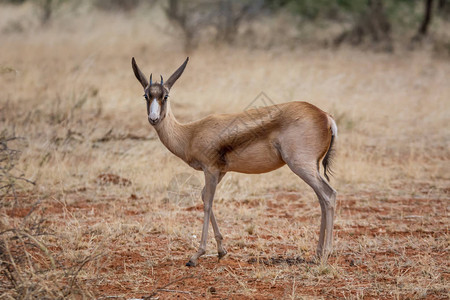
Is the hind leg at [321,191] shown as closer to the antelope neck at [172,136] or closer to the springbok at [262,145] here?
the springbok at [262,145]

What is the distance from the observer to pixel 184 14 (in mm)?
20188

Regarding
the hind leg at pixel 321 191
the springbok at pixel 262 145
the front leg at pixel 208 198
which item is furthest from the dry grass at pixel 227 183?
the springbok at pixel 262 145

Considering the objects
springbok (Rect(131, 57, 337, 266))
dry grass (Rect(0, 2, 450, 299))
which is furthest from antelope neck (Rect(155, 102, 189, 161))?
dry grass (Rect(0, 2, 450, 299))

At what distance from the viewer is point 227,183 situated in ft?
29.1

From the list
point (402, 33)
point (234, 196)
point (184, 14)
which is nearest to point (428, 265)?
point (234, 196)

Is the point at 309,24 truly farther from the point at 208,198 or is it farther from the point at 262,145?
the point at 208,198

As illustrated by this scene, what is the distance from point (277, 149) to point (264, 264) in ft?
3.60

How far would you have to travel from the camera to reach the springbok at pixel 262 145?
19.1ft

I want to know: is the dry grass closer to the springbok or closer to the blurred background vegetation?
the springbok

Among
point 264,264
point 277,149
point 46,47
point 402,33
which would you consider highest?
point 402,33

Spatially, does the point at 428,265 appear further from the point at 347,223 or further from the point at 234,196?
the point at 234,196

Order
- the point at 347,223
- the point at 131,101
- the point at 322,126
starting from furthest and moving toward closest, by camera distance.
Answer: the point at 131,101 → the point at 347,223 → the point at 322,126

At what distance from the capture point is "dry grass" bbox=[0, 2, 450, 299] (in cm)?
530

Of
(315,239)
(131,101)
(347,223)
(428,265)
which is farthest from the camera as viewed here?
(131,101)
